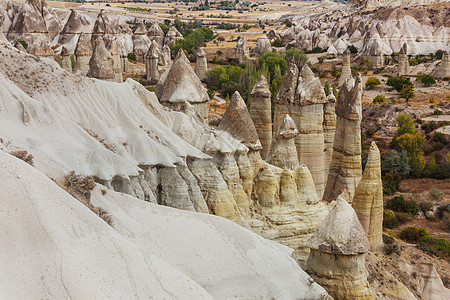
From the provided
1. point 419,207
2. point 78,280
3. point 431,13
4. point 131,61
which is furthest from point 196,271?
point 431,13

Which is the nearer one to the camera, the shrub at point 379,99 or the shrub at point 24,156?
the shrub at point 24,156

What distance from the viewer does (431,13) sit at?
279ft

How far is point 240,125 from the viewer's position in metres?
17.1

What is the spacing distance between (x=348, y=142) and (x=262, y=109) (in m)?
3.75

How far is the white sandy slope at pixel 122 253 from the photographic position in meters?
7.22

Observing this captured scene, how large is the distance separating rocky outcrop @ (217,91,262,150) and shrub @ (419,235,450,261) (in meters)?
10.6

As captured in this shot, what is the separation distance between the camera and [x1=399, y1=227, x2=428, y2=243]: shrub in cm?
2672

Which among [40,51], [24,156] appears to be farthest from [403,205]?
[24,156]

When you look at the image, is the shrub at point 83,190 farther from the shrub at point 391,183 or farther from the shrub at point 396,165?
the shrub at point 396,165

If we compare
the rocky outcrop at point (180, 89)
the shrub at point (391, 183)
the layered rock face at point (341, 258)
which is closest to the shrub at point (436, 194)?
the shrub at point (391, 183)

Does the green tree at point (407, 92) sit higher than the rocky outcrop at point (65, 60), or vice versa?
the rocky outcrop at point (65, 60)

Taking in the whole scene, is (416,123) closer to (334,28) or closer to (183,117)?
(183,117)

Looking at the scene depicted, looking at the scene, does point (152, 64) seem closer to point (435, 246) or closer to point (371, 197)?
point (435, 246)

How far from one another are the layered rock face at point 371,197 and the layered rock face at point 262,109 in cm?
453
